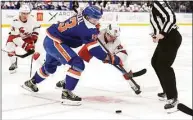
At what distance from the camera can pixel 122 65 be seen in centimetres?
354

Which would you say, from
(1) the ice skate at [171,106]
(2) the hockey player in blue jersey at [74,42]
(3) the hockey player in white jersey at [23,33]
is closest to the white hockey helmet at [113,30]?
(2) the hockey player in blue jersey at [74,42]

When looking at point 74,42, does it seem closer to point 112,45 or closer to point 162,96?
point 112,45

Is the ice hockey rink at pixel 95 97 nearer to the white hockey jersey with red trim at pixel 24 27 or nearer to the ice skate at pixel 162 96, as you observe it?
the ice skate at pixel 162 96

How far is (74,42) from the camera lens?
137 inches

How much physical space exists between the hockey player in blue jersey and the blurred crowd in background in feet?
22.1

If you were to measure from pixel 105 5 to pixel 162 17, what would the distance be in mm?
10760

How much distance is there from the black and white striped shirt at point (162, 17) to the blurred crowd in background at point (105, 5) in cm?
703

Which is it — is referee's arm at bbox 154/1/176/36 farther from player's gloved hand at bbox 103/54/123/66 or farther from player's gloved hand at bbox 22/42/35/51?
player's gloved hand at bbox 22/42/35/51

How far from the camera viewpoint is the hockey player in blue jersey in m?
3.25

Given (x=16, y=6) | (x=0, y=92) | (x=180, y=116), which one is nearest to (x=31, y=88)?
(x=0, y=92)

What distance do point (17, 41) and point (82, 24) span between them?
6.47ft

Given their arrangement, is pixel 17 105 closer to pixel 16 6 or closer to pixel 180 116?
pixel 180 116

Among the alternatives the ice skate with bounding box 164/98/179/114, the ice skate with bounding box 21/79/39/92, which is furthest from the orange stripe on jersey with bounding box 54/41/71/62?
the ice skate with bounding box 164/98/179/114

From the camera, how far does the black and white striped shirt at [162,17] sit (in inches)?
121
